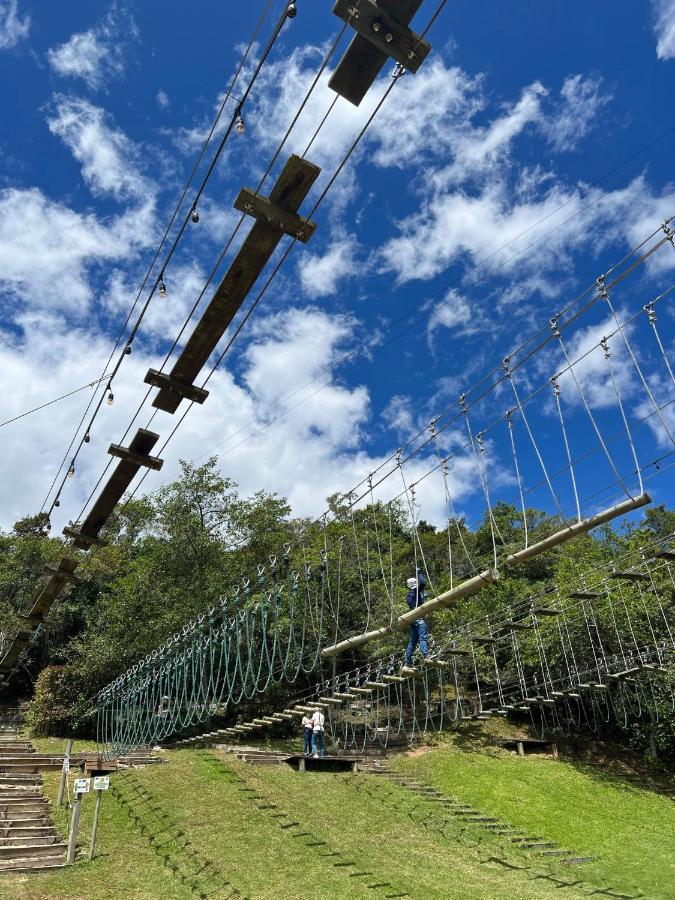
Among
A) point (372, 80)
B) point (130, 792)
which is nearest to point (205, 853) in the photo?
point (130, 792)

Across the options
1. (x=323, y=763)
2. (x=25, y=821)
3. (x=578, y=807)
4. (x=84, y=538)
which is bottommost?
(x=578, y=807)

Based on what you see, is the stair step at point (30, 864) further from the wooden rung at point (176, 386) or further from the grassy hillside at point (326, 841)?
the wooden rung at point (176, 386)

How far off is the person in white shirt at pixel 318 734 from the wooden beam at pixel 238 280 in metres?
8.33

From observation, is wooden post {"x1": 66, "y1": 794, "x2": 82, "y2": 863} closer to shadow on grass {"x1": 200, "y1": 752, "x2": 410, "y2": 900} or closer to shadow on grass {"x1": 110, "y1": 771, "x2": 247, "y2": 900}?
shadow on grass {"x1": 110, "y1": 771, "x2": 247, "y2": 900}

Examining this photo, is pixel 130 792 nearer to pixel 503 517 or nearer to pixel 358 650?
pixel 358 650

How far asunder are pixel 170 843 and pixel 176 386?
520 centimetres

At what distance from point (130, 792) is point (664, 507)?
94.9ft

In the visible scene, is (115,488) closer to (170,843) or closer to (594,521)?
(170,843)

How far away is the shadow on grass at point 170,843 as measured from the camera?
5527mm

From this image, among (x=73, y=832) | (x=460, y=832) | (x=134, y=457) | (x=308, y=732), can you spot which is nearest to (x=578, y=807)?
(x=460, y=832)

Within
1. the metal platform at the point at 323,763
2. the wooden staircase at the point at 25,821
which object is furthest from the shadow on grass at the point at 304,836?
the wooden staircase at the point at 25,821

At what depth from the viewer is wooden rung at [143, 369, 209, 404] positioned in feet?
14.8

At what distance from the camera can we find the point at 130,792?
8.41 metres

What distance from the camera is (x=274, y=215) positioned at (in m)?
3.32
